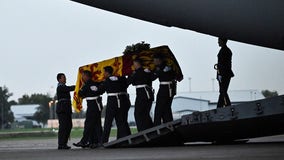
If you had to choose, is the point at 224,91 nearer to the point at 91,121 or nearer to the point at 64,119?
the point at 91,121

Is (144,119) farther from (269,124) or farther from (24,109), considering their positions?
(24,109)

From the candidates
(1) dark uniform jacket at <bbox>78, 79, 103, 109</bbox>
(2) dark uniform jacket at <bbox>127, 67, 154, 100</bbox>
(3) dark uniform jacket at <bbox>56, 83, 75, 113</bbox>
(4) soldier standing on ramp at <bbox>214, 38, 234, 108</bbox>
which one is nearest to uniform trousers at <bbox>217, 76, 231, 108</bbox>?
(4) soldier standing on ramp at <bbox>214, 38, 234, 108</bbox>

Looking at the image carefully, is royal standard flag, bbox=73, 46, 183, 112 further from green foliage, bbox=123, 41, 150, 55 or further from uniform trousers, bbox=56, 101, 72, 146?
uniform trousers, bbox=56, 101, 72, 146

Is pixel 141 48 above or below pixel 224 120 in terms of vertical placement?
above

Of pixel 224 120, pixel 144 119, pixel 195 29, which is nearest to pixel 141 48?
pixel 144 119

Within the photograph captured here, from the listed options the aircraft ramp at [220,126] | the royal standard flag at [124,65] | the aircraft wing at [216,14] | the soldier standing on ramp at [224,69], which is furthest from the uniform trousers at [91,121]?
the aircraft wing at [216,14]

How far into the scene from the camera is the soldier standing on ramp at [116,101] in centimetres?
1277

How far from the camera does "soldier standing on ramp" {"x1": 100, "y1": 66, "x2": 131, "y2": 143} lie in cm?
1277

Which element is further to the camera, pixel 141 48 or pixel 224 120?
pixel 141 48

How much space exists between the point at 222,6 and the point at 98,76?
20.8ft

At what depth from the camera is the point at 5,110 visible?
127875mm

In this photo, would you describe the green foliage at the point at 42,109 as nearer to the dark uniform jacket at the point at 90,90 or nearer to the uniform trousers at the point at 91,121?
the uniform trousers at the point at 91,121

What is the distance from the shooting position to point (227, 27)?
7891 mm

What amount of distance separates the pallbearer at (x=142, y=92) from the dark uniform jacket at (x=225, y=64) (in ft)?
4.96
